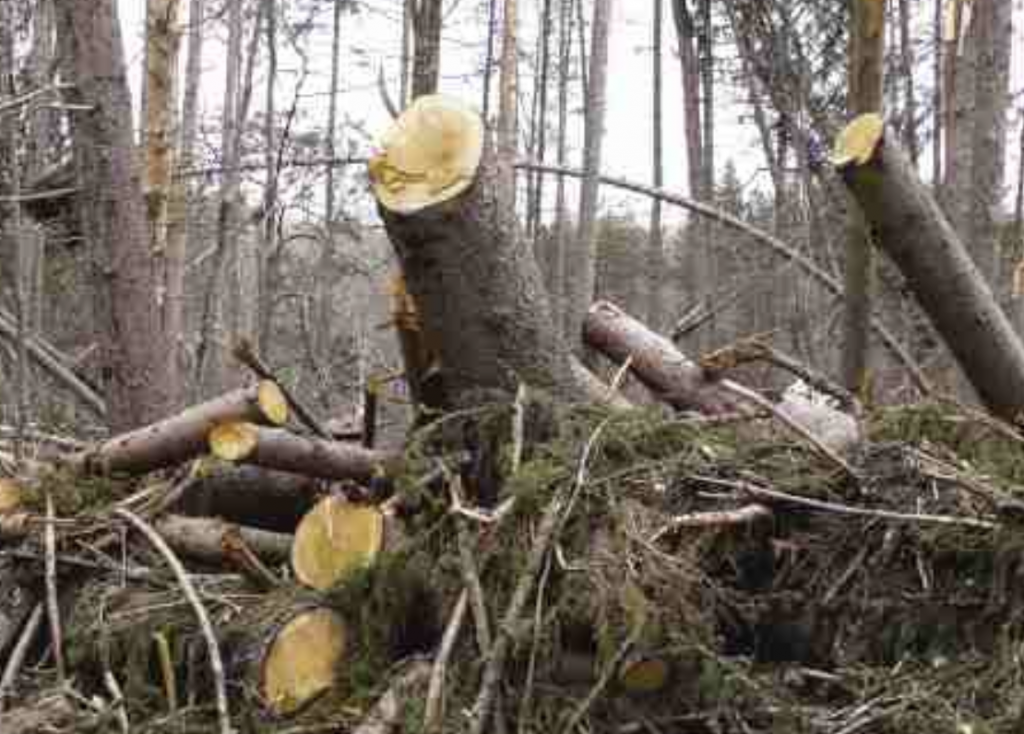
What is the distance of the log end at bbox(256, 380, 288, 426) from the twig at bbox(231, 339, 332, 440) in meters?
0.05

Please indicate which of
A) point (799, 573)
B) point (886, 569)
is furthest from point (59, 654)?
point (886, 569)

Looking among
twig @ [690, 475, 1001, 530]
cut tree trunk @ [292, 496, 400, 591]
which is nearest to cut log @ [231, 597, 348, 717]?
cut tree trunk @ [292, 496, 400, 591]

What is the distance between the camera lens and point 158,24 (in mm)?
6309

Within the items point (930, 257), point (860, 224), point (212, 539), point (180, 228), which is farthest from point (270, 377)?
point (180, 228)

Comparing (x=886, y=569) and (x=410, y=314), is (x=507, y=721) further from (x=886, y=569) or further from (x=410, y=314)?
(x=410, y=314)

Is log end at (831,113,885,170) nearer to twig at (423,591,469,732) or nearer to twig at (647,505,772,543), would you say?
twig at (647,505,772,543)

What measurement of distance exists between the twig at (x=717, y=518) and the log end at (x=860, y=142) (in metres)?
1.04

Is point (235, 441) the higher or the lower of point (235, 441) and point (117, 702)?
the higher

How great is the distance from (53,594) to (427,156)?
1.61 m

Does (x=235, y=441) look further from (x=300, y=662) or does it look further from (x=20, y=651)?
(x=20, y=651)

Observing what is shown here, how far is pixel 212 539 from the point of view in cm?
342

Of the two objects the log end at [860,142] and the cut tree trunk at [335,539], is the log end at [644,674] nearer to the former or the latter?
the cut tree trunk at [335,539]

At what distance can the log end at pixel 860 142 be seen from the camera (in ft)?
10.9

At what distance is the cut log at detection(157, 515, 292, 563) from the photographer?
3418mm
